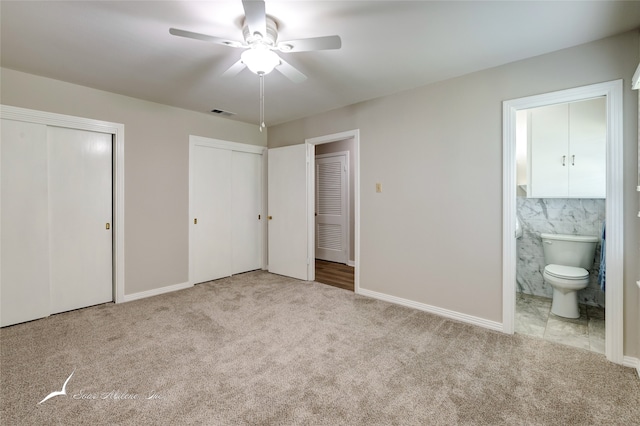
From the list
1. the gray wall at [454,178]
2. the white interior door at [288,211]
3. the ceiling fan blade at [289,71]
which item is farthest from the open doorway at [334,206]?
the ceiling fan blade at [289,71]

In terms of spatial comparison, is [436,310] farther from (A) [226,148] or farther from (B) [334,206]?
(A) [226,148]

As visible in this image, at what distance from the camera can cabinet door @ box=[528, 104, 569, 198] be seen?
322 centimetres

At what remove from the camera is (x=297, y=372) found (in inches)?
78.8

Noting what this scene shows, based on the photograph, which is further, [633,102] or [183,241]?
[183,241]

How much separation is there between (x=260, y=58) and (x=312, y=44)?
35 cm

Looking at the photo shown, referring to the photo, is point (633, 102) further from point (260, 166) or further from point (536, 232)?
point (260, 166)

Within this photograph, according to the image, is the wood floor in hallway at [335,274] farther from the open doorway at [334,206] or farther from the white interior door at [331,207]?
the white interior door at [331,207]

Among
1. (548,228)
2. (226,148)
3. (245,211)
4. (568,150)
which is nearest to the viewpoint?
(568,150)

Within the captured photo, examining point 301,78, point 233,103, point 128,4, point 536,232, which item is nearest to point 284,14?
point 301,78

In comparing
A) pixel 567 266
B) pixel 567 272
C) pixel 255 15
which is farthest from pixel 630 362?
pixel 255 15

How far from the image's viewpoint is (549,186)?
3307 millimetres

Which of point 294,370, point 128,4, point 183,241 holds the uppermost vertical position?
point 128,4

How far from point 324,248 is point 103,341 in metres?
3.95

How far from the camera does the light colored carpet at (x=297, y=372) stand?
1.62m
